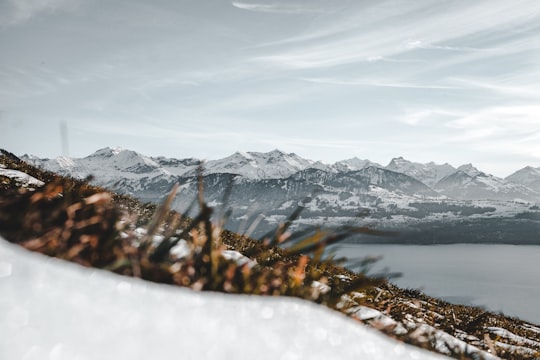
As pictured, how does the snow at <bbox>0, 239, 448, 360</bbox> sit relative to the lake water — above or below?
above

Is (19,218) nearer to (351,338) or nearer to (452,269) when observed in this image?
(351,338)

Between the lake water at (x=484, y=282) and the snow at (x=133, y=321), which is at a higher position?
the snow at (x=133, y=321)

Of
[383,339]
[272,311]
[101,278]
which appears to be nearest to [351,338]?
[383,339]

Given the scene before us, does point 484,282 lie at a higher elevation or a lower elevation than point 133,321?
lower

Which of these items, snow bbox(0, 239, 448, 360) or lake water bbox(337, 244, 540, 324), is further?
lake water bbox(337, 244, 540, 324)

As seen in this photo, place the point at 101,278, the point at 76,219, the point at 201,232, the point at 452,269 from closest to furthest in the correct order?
the point at 101,278, the point at 76,219, the point at 201,232, the point at 452,269

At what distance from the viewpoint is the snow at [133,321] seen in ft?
3.89

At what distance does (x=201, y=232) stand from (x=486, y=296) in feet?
391

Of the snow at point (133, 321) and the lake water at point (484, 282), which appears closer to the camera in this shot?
the snow at point (133, 321)

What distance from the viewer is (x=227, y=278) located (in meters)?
1.97

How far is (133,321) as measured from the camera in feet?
4.40

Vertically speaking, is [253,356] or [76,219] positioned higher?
[76,219]

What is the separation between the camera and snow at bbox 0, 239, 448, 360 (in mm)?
1187

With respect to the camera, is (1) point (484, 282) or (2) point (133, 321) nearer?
(2) point (133, 321)
